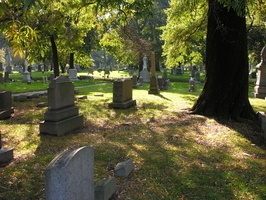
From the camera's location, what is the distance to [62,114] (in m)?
6.89

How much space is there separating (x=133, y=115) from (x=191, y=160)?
4.75 metres

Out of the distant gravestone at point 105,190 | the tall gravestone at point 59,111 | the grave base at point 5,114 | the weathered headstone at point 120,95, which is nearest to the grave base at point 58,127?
the tall gravestone at point 59,111

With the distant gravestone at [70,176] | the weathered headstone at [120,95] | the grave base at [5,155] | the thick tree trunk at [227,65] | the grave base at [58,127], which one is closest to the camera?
the distant gravestone at [70,176]

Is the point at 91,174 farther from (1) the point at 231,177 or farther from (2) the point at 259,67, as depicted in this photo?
(2) the point at 259,67

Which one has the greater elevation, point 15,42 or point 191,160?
point 15,42

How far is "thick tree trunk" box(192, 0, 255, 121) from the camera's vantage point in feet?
26.6

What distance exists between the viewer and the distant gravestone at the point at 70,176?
226 centimetres

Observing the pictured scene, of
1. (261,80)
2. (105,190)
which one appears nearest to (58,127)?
(105,190)

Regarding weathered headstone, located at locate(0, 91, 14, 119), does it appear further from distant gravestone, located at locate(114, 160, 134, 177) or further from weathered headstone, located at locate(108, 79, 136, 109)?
distant gravestone, located at locate(114, 160, 134, 177)

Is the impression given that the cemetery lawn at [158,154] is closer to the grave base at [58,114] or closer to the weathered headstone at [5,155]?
the weathered headstone at [5,155]

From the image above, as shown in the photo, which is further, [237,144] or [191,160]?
[237,144]

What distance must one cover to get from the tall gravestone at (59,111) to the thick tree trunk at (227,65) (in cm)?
486

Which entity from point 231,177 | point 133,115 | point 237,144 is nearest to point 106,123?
point 133,115

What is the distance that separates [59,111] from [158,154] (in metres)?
3.15
